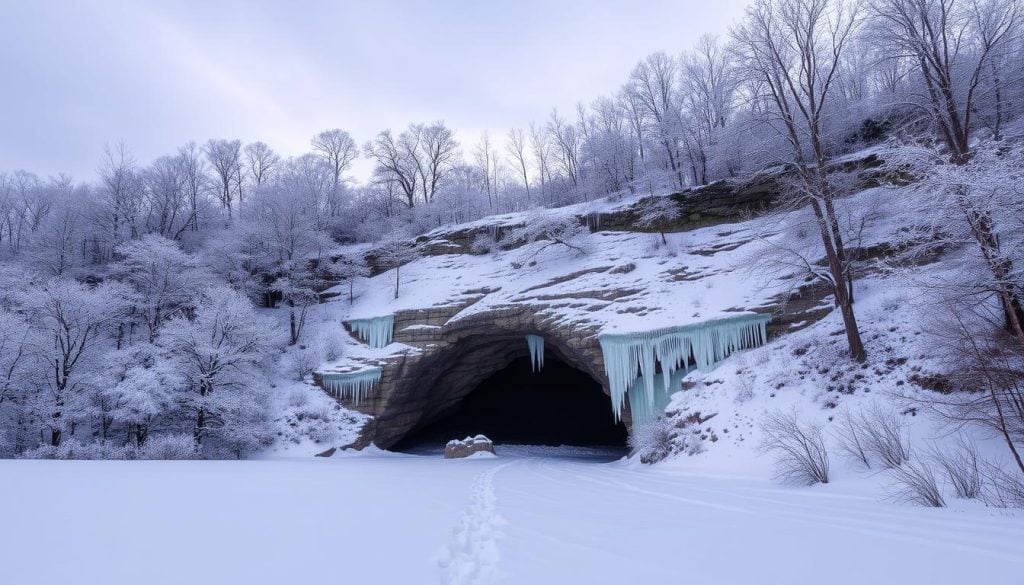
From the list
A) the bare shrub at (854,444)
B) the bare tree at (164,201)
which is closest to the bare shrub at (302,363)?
the bare tree at (164,201)

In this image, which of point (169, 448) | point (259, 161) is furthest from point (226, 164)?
point (169, 448)

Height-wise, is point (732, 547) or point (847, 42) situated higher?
point (847, 42)

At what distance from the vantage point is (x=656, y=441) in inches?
487

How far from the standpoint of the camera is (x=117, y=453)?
1373cm

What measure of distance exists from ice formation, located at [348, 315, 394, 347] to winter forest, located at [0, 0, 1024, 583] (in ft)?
0.51

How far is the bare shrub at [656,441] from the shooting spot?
1205cm

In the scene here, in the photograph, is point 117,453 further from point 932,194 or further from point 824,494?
point 932,194

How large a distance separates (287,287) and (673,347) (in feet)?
62.9

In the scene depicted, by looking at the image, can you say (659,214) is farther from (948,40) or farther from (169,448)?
(169,448)

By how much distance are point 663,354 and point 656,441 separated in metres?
3.32

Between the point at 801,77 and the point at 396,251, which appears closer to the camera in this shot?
the point at 801,77

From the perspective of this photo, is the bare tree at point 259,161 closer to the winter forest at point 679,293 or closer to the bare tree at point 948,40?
the winter forest at point 679,293

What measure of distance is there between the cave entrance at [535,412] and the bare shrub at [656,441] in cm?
1199

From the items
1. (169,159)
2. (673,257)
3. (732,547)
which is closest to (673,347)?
(673,257)
